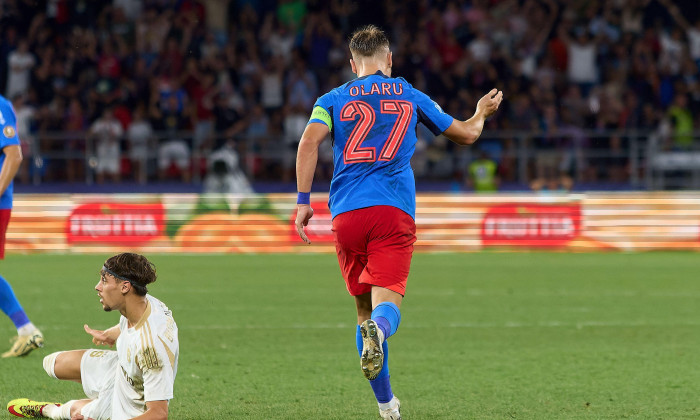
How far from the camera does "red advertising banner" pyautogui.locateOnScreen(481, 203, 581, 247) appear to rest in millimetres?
17844

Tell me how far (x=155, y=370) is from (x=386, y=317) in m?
1.16

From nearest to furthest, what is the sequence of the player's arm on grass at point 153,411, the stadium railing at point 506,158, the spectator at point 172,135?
the player's arm on grass at point 153,411 < the stadium railing at point 506,158 < the spectator at point 172,135

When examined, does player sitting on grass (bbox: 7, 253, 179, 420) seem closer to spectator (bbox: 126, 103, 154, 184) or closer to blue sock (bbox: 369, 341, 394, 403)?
blue sock (bbox: 369, 341, 394, 403)

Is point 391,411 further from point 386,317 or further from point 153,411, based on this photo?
point 153,411

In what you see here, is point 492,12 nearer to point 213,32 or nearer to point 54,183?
point 213,32

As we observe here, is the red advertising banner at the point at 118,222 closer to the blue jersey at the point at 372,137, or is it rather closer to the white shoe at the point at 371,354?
the blue jersey at the point at 372,137

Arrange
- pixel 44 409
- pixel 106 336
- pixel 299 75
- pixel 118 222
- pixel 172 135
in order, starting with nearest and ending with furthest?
pixel 106 336 → pixel 44 409 → pixel 118 222 → pixel 172 135 → pixel 299 75

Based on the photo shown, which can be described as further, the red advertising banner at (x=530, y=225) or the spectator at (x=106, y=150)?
the spectator at (x=106, y=150)

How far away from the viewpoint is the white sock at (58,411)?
5.55m

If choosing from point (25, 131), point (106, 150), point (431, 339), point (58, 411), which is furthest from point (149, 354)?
point (25, 131)

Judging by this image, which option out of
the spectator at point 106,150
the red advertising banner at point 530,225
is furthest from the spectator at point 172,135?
the red advertising banner at point 530,225

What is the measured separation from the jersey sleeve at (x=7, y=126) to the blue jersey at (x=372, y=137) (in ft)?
10.7

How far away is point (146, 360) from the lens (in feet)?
15.6

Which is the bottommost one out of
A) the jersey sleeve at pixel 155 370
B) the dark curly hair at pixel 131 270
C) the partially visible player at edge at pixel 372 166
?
the jersey sleeve at pixel 155 370
